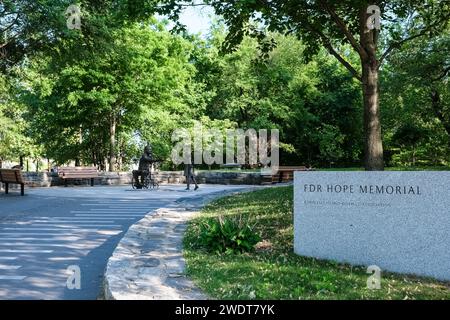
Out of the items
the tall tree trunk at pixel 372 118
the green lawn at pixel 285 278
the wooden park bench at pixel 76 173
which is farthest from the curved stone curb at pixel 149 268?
the wooden park bench at pixel 76 173

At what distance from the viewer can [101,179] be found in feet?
77.7

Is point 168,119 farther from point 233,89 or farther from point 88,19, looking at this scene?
point 88,19

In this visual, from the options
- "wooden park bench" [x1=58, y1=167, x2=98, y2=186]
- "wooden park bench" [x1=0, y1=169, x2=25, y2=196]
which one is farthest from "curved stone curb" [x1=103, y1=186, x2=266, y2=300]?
"wooden park bench" [x1=58, y1=167, x2=98, y2=186]

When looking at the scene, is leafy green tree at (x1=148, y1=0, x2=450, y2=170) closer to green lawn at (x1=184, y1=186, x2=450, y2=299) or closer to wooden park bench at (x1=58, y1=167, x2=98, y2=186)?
green lawn at (x1=184, y1=186, x2=450, y2=299)

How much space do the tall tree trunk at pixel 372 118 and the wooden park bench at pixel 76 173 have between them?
→ 1587 cm

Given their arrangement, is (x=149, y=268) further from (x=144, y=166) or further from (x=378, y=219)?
(x=144, y=166)

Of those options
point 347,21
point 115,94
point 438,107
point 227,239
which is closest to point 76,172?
point 115,94

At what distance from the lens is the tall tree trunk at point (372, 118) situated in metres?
9.51

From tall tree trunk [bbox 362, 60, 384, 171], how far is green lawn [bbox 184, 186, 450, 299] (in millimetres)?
3267

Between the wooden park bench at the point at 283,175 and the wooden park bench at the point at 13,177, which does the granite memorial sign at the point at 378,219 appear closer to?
the wooden park bench at the point at 13,177

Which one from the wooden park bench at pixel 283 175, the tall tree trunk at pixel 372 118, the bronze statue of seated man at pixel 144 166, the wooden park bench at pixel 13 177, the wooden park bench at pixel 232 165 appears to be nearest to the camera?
the tall tree trunk at pixel 372 118

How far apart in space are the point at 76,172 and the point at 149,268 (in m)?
17.9
